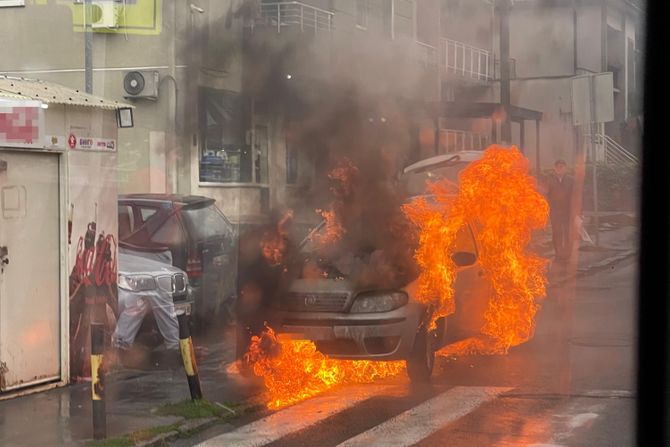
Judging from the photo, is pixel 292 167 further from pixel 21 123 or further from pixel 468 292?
pixel 21 123

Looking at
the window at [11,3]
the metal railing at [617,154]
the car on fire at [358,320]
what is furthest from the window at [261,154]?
the metal railing at [617,154]

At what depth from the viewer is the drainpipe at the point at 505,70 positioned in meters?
10.0

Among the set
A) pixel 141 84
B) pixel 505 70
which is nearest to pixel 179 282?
pixel 505 70

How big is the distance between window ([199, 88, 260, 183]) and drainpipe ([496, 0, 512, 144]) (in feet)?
8.83

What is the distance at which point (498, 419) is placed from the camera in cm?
653

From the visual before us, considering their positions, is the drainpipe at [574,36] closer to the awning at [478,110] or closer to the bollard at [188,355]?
the awning at [478,110]

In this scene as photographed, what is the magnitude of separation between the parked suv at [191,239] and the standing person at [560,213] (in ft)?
22.9

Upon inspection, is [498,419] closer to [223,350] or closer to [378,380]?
[378,380]

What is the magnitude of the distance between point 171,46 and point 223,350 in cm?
484

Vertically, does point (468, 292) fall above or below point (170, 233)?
below

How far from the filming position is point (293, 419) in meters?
6.70

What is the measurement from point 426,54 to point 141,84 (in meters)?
5.47

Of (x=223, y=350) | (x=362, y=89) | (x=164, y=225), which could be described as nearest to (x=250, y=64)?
(x=362, y=89)

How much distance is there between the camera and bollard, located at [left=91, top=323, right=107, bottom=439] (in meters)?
6.25
